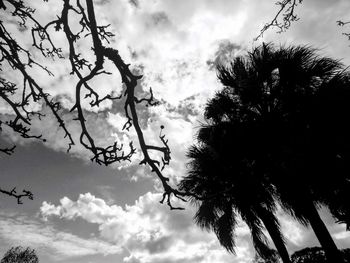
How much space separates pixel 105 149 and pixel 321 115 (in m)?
7.40

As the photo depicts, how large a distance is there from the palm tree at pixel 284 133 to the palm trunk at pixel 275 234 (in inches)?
8.8

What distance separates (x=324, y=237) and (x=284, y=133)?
2.80 meters

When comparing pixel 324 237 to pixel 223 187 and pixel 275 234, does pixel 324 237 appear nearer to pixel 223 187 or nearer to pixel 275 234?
pixel 275 234

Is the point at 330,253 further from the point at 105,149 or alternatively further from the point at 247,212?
the point at 105,149

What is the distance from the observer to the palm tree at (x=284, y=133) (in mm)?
7836

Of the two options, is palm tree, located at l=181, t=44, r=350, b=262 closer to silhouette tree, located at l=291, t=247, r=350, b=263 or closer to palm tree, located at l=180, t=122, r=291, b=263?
palm tree, located at l=180, t=122, r=291, b=263

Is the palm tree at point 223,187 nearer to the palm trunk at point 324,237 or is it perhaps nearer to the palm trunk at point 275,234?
the palm trunk at point 275,234

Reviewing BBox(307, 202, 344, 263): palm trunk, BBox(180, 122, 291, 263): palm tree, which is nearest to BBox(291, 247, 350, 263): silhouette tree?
BBox(180, 122, 291, 263): palm tree

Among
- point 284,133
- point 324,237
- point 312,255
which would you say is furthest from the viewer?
point 312,255

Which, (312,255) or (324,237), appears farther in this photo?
(312,255)

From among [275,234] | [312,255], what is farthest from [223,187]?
[312,255]

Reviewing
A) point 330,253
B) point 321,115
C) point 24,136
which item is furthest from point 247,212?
point 24,136

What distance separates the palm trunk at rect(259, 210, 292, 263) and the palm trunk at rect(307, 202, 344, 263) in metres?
1.24

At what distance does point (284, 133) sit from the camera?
8.45 metres
